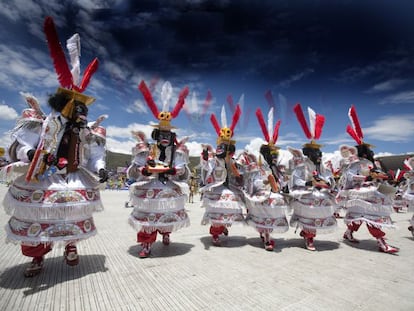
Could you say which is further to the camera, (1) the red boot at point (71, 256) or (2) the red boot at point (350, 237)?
(2) the red boot at point (350, 237)

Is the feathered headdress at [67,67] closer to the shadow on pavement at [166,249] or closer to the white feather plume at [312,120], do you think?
the shadow on pavement at [166,249]

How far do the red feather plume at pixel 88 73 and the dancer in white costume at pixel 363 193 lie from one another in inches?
215

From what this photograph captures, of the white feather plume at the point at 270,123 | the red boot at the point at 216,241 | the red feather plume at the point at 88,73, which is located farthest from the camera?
the white feather plume at the point at 270,123

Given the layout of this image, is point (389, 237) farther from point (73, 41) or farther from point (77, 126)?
point (73, 41)

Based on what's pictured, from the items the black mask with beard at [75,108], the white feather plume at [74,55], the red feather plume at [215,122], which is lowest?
the black mask with beard at [75,108]

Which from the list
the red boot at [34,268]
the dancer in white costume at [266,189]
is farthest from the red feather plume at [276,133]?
the red boot at [34,268]

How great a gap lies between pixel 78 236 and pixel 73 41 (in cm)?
277

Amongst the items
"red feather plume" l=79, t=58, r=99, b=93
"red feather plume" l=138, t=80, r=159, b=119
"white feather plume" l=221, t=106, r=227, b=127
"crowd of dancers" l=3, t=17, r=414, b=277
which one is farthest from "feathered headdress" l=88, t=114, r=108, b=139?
"white feather plume" l=221, t=106, r=227, b=127

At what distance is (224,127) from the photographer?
203 inches

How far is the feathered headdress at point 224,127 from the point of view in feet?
16.4

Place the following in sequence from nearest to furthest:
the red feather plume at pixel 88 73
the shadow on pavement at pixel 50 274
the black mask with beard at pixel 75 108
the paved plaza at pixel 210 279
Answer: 1. the paved plaza at pixel 210 279
2. the shadow on pavement at pixel 50 274
3. the black mask with beard at pixel 75 108
4. the red feather plume at pixel 88 73

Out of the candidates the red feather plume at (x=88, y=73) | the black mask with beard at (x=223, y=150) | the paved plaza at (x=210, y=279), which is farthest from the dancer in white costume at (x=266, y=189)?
the red feather plume at (x=88, y=73)

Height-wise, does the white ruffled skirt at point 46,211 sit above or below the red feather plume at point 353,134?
below

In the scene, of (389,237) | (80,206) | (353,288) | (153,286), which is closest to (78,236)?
(80,206)
